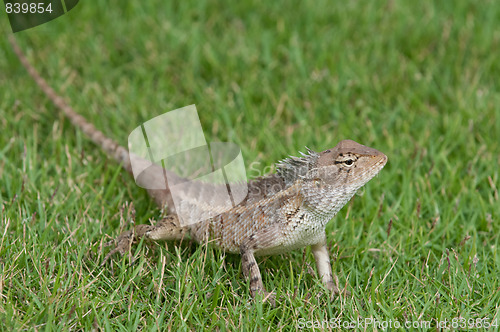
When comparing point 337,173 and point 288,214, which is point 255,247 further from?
point 337,173

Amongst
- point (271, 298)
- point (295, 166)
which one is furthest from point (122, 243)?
point (295, 166)

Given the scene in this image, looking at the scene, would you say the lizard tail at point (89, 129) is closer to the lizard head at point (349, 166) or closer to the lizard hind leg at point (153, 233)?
the lizard hind leg at point (153, 233)

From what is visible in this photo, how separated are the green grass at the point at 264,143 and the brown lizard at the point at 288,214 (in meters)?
0.13

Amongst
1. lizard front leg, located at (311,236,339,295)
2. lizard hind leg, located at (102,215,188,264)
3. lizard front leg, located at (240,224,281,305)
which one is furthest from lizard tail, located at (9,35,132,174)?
lizard front leg, located at (311,236,339,295)

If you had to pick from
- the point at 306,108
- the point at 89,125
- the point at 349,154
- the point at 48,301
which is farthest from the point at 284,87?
the point at 48,301

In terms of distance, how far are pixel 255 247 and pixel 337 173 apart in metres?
0.69

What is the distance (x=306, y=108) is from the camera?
6.27 meters

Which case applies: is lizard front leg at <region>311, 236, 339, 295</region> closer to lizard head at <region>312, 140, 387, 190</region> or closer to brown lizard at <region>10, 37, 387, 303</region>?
brown lizard at <region>10, 37, 387, 303</region>

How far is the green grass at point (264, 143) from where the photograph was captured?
3.86m

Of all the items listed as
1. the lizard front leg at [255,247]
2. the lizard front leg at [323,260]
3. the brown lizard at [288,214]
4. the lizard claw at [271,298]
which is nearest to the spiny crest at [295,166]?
the brown lizard at [288,214]

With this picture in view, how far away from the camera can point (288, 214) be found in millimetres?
4004

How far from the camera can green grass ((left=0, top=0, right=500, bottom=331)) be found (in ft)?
12.7

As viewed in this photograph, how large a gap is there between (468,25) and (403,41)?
79 cm

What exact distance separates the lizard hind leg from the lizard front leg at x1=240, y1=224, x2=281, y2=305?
568mm
